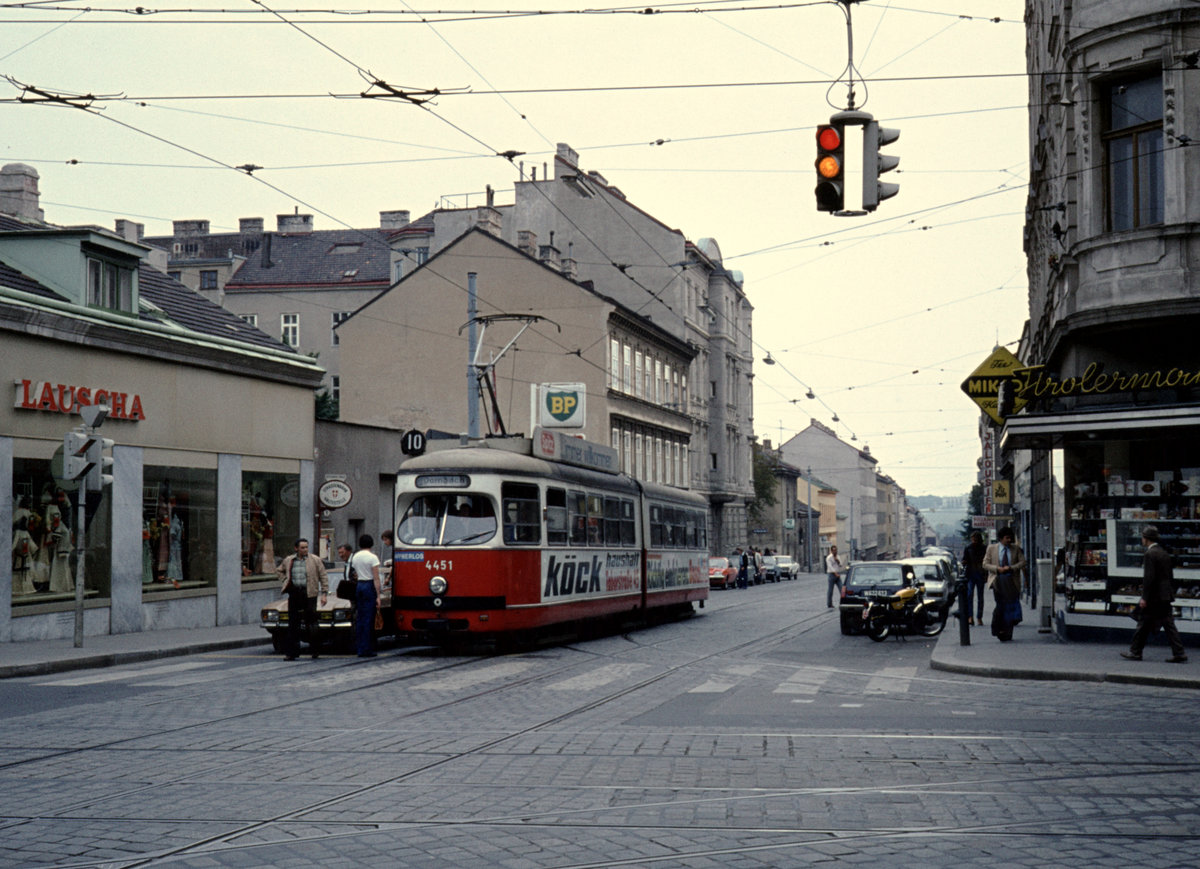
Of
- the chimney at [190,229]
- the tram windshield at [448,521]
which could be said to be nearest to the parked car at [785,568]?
the chimney at [190,229]

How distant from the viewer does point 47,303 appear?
2311 cm

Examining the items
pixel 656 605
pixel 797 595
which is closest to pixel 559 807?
pixel 656 605

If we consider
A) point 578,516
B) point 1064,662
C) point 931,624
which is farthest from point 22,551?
point 931,624

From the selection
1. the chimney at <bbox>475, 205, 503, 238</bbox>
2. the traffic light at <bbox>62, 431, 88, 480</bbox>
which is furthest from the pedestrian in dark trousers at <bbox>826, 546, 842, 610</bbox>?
the chimney at <bbox>475, 205, 503, 238</bbox>

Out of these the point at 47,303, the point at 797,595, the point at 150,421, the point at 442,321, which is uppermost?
the point at 442,321

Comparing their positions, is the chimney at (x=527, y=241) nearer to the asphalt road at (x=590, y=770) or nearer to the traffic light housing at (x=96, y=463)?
the traffic light housing at (x=96, y=463)

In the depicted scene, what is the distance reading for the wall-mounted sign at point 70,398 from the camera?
22297 mm

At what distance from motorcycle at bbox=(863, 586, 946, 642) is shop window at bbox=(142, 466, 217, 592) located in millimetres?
12571

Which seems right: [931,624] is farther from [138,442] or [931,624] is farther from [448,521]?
[138,442]

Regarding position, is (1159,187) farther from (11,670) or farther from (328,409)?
(328,409)

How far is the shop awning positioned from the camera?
1948 cm

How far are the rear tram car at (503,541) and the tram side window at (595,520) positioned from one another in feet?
0.07

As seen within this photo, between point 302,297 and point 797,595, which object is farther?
point 302,297

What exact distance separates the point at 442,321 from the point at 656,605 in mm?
27576
